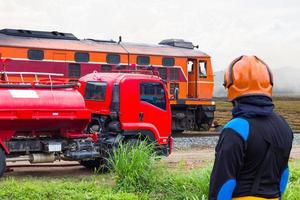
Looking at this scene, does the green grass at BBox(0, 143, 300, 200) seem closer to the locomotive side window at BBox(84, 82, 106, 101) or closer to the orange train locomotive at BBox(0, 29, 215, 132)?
the locomotive side window at BBox(84, 82, 106, 101)

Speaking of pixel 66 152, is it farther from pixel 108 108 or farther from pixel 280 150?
pixel 280 150

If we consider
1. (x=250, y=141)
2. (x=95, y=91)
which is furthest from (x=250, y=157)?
(x=95, y=91)

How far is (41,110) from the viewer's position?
10.9 meters

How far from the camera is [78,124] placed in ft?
38.2

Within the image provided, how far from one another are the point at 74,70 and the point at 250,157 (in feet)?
55.2

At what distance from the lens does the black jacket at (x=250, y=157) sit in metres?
3.18

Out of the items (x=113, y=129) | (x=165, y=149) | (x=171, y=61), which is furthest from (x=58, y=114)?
(x=171, y=61)

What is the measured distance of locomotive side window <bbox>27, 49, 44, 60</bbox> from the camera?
18594mm

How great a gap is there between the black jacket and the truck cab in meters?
8.51

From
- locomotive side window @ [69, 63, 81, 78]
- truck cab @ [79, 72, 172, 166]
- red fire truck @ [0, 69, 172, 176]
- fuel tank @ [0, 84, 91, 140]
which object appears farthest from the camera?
locomotive side window @ [69, 63, 81, 78]

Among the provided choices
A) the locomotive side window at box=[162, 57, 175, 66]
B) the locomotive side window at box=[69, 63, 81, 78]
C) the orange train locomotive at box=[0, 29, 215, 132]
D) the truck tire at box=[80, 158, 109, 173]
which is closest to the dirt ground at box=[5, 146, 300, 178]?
the truck tire at box=[80, 158, 109, 173]

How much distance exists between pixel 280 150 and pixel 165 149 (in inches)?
366

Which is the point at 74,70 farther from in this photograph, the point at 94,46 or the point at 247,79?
the point at 247,79

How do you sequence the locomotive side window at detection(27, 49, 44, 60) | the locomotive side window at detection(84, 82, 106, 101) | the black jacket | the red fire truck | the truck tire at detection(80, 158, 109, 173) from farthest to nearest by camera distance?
the locomotive side window at detection(27, 49, 44, 60)
the locomotive side window at detection(84, 82, 106, 101)
the truck tire at detection(80, 158, 109, 173)
the red fire truck
the black jacket
